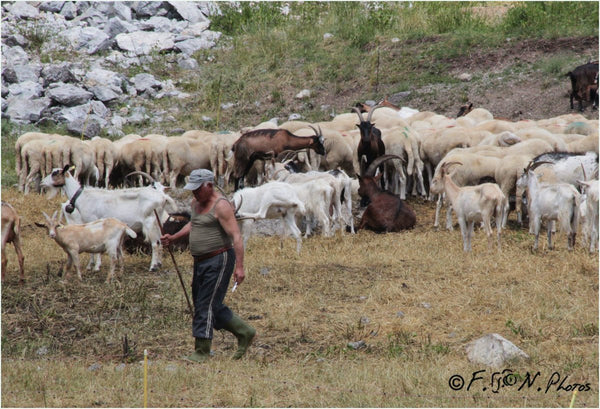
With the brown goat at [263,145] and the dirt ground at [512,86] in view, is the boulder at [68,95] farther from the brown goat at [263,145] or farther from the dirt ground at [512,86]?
the brown goat at [263,145]

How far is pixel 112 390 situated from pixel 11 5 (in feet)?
85.2

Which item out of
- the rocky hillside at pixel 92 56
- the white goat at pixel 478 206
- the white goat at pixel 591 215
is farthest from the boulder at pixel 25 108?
the white goat at pixel 591 215

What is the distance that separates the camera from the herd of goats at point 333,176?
1104cm

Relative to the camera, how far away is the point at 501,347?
687 cm

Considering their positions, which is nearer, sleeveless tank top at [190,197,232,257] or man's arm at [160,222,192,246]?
sleeveless tank top at [190,197,232,257]

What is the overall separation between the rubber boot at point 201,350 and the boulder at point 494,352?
85.8 inches

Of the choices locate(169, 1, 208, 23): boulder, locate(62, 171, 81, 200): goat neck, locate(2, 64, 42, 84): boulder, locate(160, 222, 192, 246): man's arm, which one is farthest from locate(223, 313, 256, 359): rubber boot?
locate(169, 1, 208, 23): boulder

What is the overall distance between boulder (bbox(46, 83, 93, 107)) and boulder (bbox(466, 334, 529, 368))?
59.3ft

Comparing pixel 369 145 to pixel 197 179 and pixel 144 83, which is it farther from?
pixel 144 83

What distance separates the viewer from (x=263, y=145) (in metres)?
15.6

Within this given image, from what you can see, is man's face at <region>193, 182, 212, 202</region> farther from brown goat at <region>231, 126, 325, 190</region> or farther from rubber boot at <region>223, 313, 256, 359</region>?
brown goat at <region>231, 126, 325, 190</region>

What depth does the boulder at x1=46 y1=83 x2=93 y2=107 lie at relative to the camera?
22.9m

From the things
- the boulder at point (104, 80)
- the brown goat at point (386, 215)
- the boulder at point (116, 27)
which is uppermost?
the boulder at point (116, 27)

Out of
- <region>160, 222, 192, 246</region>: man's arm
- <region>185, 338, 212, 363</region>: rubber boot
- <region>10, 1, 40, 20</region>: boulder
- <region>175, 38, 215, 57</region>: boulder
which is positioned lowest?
<region>185, 338, 212, 363</region>: rubber boot
